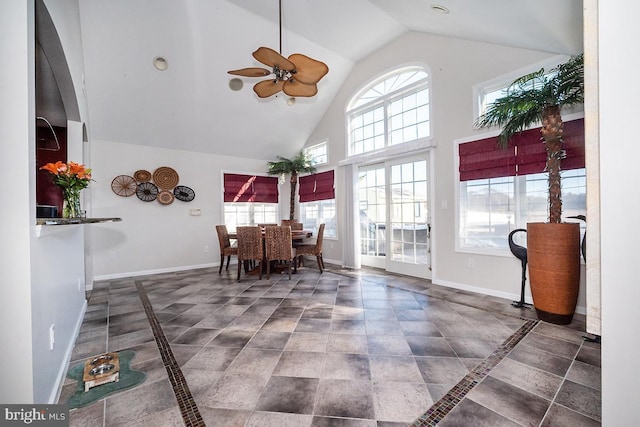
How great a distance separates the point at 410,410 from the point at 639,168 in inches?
60.0

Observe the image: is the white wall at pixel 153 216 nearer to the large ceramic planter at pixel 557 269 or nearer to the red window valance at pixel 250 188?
the red window valance at pixel 250 188

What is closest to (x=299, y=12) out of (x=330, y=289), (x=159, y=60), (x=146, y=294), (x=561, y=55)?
(x=159, y=60)

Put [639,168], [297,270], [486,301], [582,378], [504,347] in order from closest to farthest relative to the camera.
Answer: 1. [639,168]
2. [582,378]
3. [504,347]
4. [486,301]
5. [297,270]

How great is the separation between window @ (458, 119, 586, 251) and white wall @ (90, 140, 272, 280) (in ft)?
16.3

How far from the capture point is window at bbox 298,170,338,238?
5.87 m

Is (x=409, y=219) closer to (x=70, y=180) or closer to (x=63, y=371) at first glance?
(x=70, y=180)

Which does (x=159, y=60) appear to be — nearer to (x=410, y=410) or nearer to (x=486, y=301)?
(x=410, y=410)

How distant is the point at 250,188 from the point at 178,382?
16.6 feet

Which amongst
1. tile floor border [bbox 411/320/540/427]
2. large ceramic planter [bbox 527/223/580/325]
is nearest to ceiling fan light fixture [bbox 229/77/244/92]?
large ceramic planter [bbox 527/223/580/325]

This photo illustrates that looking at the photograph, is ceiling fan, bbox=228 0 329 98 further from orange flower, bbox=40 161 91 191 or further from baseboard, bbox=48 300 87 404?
baseboard, bbox=48 300 87 404

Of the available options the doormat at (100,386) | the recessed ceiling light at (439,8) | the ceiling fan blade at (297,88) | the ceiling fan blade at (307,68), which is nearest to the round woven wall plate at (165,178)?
the ceiling fan blade at (297,88)

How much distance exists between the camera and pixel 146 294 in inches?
145

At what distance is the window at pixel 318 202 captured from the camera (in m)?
5.87

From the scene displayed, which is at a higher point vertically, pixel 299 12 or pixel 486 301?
pixel 299 12
